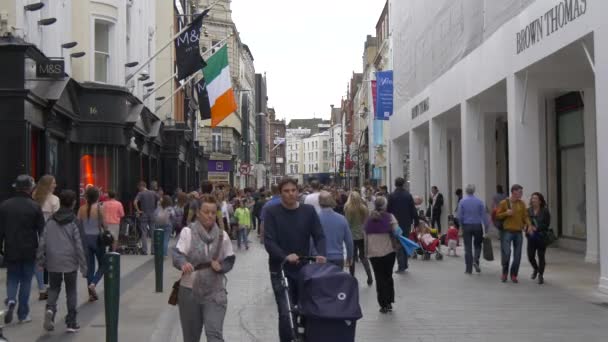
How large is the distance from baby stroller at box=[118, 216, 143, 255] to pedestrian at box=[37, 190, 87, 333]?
12214 millimetres

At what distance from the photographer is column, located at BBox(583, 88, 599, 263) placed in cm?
1928

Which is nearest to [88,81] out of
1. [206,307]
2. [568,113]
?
[568,113]

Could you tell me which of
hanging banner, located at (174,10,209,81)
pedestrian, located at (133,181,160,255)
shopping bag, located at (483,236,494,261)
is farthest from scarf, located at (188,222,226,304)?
hanging banner, located at (174,10,209,81)

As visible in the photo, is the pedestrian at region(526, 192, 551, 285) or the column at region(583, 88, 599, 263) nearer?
the pedestrian at region(526, 192, 551, 285)

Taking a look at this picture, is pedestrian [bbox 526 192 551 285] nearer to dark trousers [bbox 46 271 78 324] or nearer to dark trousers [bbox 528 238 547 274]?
dark trousers [bbox 528 238 547 274]

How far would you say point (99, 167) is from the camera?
26.6 m

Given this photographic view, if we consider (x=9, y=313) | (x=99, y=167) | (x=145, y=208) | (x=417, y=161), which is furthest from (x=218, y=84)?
(x=9, y=313)

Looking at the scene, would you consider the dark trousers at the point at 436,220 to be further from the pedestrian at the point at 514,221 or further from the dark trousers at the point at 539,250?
the dark trousers at the point at 539,250

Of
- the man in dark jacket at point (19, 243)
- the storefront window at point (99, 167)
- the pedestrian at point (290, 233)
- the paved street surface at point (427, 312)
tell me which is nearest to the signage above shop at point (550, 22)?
the paved street surface at point (427, 312)

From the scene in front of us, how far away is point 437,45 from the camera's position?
29.5 metres

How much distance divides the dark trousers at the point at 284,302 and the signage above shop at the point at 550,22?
25.5 ft

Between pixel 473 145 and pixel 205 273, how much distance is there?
1760 cm

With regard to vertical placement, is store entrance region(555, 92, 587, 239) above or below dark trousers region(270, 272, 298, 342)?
above

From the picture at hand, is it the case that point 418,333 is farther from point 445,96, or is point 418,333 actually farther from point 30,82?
point 445,96
